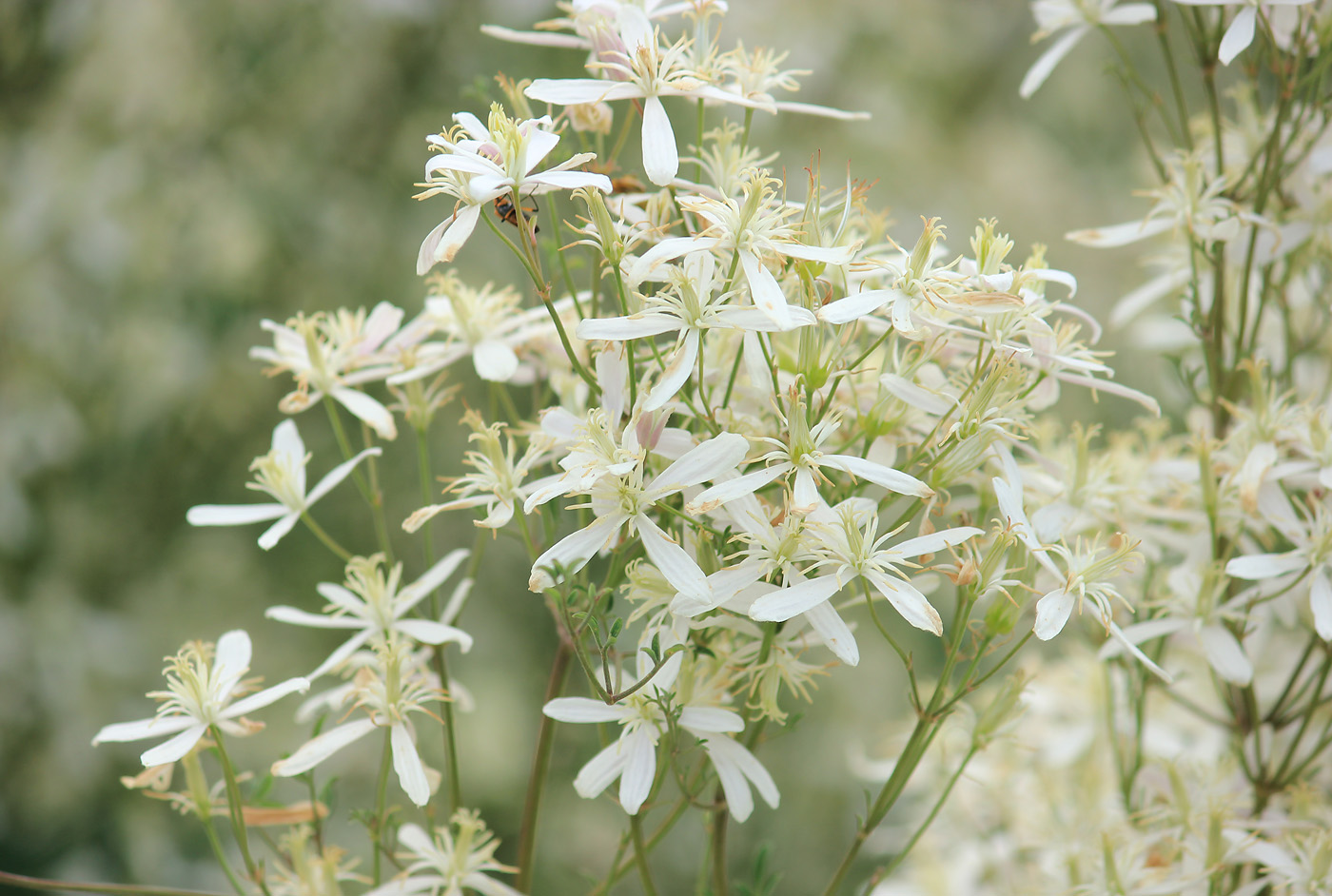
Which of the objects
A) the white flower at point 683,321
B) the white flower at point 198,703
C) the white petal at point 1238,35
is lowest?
the white flower at point 198,703

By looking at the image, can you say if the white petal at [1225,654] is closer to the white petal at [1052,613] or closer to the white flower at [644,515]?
the white petal at [1052,613]

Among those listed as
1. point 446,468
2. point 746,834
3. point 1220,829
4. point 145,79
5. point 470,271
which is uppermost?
point 145,79

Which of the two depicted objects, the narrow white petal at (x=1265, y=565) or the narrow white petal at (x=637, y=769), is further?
the narrow white petal at (x=1265, y=565)

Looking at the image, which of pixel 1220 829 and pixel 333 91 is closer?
pixel 1220 829

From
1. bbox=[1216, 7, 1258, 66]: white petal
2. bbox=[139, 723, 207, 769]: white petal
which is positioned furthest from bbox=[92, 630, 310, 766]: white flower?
bbox=[1216, 7, 1258, 66]: white petal

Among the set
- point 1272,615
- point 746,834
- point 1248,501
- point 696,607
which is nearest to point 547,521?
point 696,607

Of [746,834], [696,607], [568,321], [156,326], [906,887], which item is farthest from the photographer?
[746,834]

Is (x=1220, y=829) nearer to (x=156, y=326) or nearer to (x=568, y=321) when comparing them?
(x=568, y=321)

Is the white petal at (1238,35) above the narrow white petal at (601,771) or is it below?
above

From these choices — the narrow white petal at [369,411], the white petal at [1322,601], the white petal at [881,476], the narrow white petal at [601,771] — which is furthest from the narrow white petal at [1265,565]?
the narrow white petal at [369,411]
